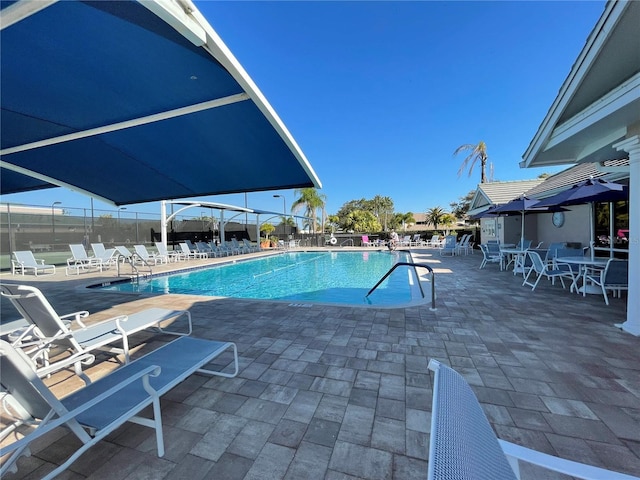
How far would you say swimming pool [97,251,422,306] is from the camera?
23.8ft

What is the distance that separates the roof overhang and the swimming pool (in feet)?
11.9

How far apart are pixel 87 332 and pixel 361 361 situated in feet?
9.53

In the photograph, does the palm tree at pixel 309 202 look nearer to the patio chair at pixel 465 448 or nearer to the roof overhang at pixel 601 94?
the roof overhang at pixel 601 94

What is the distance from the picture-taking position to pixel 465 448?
0.83 meters

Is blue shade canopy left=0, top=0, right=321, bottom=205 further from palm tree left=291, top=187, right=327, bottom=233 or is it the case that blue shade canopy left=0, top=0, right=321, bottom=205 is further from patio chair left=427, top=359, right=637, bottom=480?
palm tree left=291, top=187, right=327, bottom=233

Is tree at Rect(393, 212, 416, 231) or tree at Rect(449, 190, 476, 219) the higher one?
tree at Rect(449, 190, 476, 219)

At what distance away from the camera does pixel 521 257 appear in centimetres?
788

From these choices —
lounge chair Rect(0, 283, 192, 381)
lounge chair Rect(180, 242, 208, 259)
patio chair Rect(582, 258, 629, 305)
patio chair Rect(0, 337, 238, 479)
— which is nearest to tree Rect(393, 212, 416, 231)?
lounge chair Rect(180, 242, 208, 259)

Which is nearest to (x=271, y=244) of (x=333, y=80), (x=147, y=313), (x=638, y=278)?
(x=333, y=80)

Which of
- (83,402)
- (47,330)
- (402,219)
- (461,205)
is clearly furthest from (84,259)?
(461,205)

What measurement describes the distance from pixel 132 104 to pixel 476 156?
87.8ft

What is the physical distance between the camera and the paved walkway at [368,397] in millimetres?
1634

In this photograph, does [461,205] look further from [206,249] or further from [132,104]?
[132,104]

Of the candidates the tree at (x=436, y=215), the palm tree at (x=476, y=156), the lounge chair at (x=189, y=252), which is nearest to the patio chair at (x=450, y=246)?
the palm tree at (x=476, y=156)
